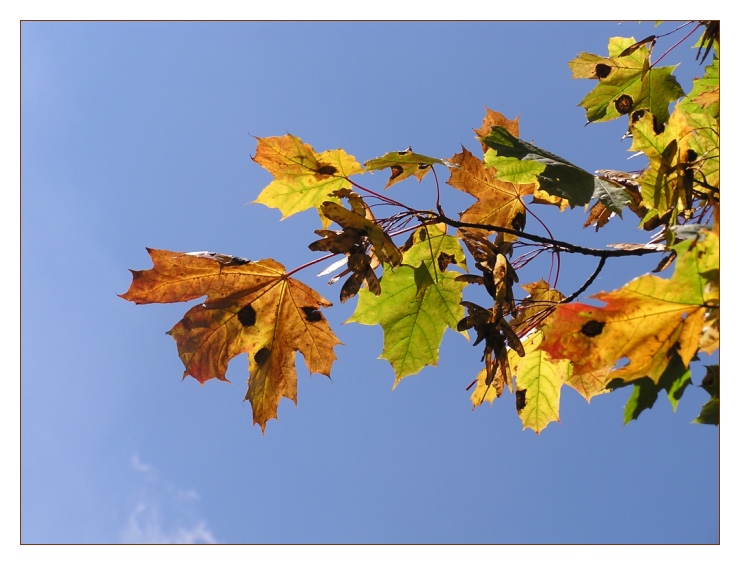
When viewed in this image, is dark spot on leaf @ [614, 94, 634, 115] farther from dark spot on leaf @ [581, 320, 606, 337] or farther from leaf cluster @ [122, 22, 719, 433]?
dark spot on leaf @ [581, 320, 606, 337]

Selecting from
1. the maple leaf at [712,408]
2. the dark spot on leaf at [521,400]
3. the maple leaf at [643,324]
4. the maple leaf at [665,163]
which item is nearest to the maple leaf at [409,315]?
the dark spot on leaf at [521,400]

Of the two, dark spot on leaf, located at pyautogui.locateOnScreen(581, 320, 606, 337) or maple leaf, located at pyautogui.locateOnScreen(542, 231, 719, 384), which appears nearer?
maple leaf, located at pyautogui.locateOnScreen(542, 231, 719, 384)

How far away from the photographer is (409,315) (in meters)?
2.63

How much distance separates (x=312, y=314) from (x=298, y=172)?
589mm

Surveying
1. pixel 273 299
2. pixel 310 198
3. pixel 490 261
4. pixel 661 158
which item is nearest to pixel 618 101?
pixel 661 158

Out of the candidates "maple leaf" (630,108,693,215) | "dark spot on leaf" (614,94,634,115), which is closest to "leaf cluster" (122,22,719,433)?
"maple leaf" (630,108,693,215)

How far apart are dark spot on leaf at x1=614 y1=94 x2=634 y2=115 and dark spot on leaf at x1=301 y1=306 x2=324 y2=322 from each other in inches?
80.3

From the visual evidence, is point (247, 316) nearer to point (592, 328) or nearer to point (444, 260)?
point (444, 260)

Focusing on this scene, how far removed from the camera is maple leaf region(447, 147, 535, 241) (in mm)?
2787

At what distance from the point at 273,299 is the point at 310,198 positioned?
46 centimetres

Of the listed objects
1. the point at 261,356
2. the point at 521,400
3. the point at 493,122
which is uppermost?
the point at 493,122

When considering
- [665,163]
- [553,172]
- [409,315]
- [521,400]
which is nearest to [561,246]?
[553,172]
